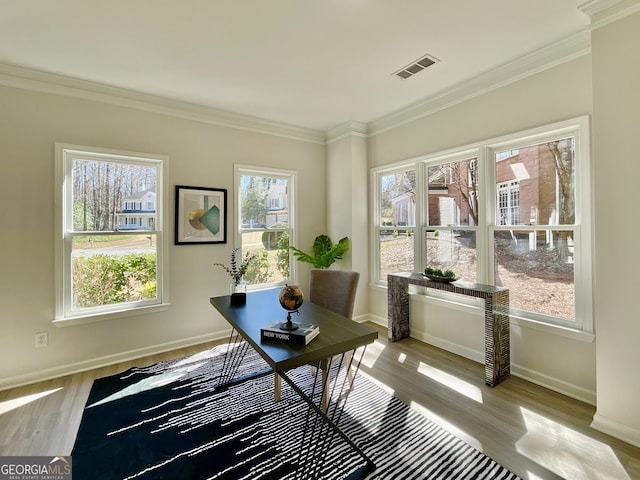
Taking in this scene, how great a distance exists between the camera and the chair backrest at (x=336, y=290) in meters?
2.57

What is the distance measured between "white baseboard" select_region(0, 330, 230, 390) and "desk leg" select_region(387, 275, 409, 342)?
201 cm

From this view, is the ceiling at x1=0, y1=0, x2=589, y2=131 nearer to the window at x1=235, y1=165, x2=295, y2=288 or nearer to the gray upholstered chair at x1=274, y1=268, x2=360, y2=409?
the window at x1=235, y1=165, x2=295, y2=288

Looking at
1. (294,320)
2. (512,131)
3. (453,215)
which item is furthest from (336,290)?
(512,131)

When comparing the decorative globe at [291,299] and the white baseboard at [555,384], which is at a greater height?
the decorative globe at [291,299]

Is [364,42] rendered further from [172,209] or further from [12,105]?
[12,105]

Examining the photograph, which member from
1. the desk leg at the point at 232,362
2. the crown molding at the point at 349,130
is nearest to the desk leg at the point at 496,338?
the desk leg at the point at 232,362

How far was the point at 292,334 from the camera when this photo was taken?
1.63 metres

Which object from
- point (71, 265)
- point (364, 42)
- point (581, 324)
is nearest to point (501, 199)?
point (581, 324)

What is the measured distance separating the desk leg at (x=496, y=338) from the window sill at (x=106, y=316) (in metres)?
3.22

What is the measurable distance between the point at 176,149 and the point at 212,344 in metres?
2.27

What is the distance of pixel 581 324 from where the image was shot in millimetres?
2396

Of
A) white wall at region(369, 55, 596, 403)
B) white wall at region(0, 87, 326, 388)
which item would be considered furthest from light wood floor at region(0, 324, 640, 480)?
white wall at region(0, 87, 326, 388)

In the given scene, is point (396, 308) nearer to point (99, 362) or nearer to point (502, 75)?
point (502, 75)

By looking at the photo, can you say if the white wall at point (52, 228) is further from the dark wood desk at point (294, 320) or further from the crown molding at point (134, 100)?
the dark wood desk at point (294, 320)
